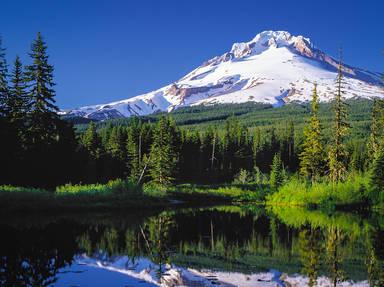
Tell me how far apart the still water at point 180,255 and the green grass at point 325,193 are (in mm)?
17822

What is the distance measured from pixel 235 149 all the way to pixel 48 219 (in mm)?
75616

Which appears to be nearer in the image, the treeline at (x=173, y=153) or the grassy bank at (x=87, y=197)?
the grassy bank at (x=87, y=197)

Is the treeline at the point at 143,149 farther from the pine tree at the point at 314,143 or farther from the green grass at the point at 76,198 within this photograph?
the green grass at the point at 76,198

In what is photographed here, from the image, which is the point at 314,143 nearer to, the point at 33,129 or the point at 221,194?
the point at 221,194

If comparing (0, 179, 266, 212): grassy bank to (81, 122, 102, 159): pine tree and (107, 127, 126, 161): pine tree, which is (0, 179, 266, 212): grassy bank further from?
(107, 127, 126, 161): pine tree

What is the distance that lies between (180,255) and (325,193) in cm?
3032

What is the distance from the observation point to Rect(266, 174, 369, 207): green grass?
3947 cm

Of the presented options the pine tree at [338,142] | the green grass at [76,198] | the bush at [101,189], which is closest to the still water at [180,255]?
the green grass at [76,198]

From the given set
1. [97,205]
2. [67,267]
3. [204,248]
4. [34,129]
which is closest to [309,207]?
[97,205]

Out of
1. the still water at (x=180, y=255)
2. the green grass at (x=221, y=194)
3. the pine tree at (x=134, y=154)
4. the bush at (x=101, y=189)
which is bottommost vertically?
the green grass at (x=221, y=194)

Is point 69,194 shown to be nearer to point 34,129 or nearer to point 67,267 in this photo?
point 34,129

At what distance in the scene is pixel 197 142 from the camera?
91.2 metres

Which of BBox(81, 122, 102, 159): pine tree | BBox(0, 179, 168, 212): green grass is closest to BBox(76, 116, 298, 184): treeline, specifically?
BBox(81, 122, 102, 159): pine tree

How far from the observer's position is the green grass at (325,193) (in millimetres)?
39469
